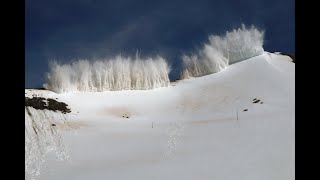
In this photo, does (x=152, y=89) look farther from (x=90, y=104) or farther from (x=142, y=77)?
(x=90, y=104)

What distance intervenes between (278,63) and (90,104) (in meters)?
10.3

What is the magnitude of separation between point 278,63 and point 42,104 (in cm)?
1989

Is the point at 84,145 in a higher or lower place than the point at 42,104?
lower

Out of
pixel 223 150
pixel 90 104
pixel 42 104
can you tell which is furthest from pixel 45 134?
pixel 90 104

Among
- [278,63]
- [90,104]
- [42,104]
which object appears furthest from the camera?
[278,63]
